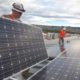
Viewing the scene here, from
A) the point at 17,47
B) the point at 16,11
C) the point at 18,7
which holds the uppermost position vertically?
the point at 18,7

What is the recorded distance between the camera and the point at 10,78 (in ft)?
32.5

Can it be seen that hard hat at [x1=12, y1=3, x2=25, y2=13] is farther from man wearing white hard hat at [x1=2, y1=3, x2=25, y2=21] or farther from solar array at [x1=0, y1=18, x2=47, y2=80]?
solar array at [x1=0, y1=18, x2=47, y2=80]

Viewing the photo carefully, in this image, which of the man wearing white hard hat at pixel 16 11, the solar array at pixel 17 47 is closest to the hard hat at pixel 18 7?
the man wearing white hard hat at pixel 16 11

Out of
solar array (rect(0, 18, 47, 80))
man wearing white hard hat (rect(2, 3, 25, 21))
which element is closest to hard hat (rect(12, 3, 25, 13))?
man wearing white hard hat (rect(2, 3, 25, 21))

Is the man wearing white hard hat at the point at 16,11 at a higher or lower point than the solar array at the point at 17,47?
higher

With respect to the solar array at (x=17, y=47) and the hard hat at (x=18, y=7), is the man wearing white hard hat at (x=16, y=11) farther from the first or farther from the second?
the solar array at (x=17, y=47)

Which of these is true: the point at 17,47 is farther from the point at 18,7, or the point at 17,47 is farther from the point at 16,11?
the point at 18,7

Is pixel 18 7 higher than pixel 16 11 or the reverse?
higher

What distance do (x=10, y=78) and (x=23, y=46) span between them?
7.18 ft

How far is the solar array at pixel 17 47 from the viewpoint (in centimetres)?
977

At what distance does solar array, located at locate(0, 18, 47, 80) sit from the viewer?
9.77 metres

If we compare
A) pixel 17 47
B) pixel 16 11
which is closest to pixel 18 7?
pixel 16 11

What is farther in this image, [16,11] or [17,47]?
[16,11]

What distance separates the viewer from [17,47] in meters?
11.1
